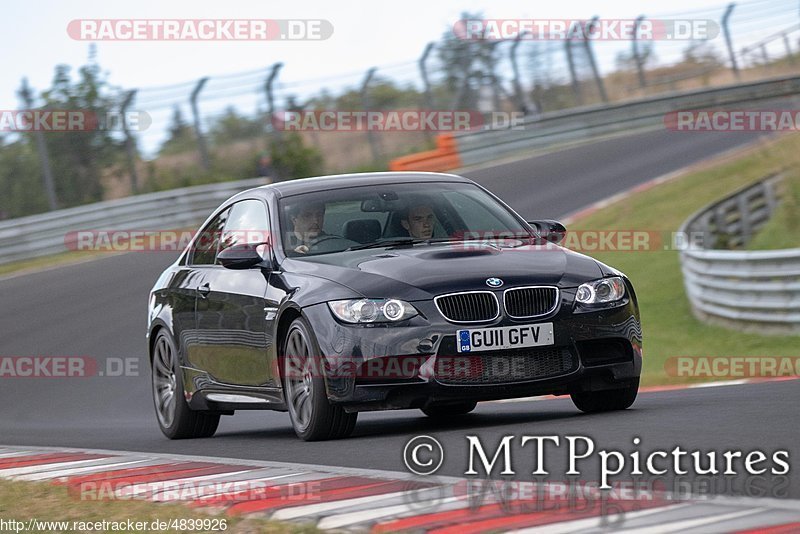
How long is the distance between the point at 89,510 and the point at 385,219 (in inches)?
126

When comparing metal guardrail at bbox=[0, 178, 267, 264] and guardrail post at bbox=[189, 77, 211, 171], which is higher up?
guardrail post at bbox=[189, 77, 211, 171]

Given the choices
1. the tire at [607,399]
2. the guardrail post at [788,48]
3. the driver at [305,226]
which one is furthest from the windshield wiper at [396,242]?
the guardrail post at [788,48]

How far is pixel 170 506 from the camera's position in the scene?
5.43m

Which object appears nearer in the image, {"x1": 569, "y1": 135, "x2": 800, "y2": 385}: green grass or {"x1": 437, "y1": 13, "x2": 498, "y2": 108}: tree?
{"x1": 569, "y1": 135, "x2": 800, "y2": 385}: green grass

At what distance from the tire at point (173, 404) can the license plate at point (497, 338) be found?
9.16 feet

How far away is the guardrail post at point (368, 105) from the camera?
30.1m

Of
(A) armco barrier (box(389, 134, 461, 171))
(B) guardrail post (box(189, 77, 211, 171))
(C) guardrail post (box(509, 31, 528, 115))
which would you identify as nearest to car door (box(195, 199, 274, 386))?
(B) guardrail post (box(189, 77, 211, 171))

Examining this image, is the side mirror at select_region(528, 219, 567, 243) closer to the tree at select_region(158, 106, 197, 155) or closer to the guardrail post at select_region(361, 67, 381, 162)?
the tree at select_region(158, 106, 197, 155)

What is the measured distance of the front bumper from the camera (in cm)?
725

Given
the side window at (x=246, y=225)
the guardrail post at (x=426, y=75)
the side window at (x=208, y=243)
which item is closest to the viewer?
the side window at (x=246, y=225)

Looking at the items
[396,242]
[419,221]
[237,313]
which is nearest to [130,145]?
[237,313]

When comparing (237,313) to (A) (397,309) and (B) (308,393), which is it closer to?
(B) (308,393)

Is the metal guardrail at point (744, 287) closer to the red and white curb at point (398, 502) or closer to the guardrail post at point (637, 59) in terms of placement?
the red and white curb at point (398, 502)

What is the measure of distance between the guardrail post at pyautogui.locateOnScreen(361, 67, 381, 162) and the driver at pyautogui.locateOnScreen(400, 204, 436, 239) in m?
21.8
